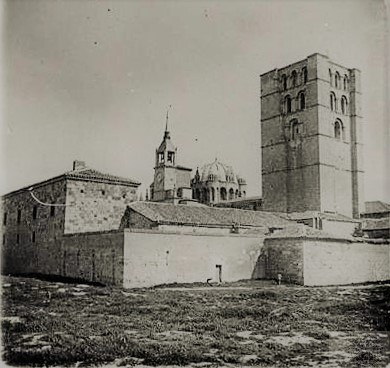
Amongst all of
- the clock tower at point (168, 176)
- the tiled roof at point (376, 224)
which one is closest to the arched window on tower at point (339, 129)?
the tiled roof at point (376, 224)

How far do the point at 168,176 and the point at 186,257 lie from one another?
101 ft

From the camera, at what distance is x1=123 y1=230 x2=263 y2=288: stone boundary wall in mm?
17344

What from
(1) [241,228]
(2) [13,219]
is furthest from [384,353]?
(2) [13,219]

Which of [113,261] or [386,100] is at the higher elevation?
[386,100]

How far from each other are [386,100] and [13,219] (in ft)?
77.3

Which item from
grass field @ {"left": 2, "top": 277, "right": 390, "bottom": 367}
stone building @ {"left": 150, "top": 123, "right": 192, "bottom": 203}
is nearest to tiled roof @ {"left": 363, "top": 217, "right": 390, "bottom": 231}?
grass field @ {"left": 2, "top": 277, "right": 390, "bottom": 367}

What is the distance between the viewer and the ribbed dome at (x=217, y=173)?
5539 cm

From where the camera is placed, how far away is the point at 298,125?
36.8 metres

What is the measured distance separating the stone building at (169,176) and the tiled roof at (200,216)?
752 inches

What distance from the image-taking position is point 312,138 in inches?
1396

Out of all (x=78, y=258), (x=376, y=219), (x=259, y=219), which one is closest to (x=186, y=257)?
(x=78, y=258)

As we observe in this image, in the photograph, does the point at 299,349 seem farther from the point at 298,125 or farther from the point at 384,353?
the point at 298,125

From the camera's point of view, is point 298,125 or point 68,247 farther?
point 298,125

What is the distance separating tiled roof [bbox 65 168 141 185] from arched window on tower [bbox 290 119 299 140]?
59.2 ft
